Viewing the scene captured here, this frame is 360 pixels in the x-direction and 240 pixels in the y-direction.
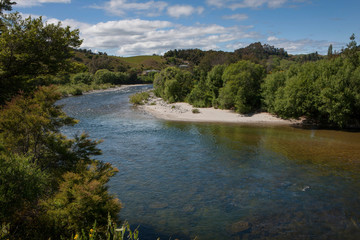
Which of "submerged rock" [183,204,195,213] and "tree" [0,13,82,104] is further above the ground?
"tree" [0,13,82,104]

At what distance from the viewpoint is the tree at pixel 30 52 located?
12.5m

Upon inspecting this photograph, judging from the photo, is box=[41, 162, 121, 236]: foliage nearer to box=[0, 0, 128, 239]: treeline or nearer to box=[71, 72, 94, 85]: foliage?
box=[0, 0, 128, 239]: treeline

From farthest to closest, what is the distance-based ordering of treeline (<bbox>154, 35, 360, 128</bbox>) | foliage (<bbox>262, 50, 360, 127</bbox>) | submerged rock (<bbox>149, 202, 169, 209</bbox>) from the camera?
1. treeline (<bbox>154, 35, 360, 128</bbox>)
2. foliage (<bbox>262, 50, 360, 127</bbox>)
3. submerged rock (<bbox>149, 202, 169, 209</bbox>)

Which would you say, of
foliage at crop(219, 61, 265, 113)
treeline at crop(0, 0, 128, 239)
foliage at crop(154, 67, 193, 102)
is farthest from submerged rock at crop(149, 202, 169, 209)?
foliage at crop(154, 67, 193, 102)

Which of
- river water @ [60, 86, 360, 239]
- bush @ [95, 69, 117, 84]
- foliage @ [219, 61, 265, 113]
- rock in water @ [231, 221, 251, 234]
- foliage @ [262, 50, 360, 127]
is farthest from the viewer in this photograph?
bush @ [95, 69, 117, 84]

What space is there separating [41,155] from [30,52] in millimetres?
5367

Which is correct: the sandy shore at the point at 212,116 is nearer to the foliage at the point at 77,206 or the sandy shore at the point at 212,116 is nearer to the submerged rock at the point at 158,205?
the submerged rock at the point at 158,205

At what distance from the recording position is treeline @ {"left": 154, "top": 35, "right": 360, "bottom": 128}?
1384 inches

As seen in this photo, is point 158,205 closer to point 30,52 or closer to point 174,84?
point 30,52

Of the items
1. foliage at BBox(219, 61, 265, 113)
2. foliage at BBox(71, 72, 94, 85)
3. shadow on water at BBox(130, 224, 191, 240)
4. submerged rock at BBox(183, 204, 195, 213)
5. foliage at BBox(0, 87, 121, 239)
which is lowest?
shadow on water at BBox(130, 224, 191, 240)

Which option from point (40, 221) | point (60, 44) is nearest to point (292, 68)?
point (60, 44)

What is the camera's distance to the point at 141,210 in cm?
1650

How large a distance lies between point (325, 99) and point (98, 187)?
3477 cm

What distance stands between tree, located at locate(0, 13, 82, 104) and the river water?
9.82m
